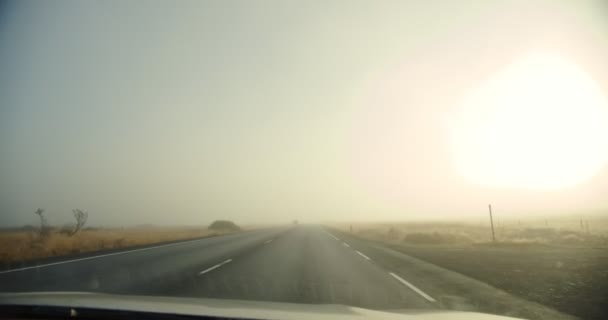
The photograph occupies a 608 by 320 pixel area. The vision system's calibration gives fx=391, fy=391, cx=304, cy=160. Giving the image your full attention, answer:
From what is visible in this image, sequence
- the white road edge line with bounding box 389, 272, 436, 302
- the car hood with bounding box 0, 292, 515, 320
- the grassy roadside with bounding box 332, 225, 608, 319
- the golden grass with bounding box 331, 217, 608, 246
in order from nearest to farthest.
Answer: the car hood with bounding box 0, 292, 515, 320, the grassy roadside with bounding box 332, 225, 608, 319, the white road edge line with bounding box 389, 272, 436, 302, the golden grass with bounding box 331, 217, 608, 246

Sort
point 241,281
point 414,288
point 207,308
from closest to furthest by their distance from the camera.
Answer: point 207,308 < point 414,288 < point 241,281

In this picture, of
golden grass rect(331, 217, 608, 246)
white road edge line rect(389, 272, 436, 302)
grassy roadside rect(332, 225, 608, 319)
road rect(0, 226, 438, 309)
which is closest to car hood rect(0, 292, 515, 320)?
road rect(0, 226, 438, 309)

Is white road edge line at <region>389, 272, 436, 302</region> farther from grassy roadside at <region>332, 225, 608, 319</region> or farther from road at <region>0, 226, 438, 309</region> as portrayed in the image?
grassy roadside at <region>332, 225, 608, 319</region>

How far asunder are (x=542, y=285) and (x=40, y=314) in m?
9.36

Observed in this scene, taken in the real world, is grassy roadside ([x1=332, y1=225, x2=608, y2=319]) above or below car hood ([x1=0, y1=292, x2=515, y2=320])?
below

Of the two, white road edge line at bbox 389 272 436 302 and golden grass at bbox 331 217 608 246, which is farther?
golden grass at bbox 331 217 608 246

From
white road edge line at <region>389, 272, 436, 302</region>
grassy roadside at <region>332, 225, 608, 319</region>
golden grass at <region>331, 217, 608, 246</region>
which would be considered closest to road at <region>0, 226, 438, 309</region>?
white road edge line at <region>389, 272, 436, 302</region>

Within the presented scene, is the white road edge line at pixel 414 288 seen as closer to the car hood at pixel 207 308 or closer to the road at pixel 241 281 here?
the road at pixel 241 281

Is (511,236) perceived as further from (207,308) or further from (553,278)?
(207,308)

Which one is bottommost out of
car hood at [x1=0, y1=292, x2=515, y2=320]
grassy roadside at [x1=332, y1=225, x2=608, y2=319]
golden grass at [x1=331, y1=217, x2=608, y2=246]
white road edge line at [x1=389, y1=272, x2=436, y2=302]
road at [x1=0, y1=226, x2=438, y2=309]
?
golden grass at [x1=331, y1=217, x2=608, y2=246]

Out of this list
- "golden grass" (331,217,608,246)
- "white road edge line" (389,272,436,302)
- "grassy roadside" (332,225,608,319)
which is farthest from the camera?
"golden grass" (331,217,608,246)

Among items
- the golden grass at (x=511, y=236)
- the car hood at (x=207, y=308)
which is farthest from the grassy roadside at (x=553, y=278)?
the golden grass at (x=511, y=236)

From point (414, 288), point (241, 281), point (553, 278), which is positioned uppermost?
point (241, 281)

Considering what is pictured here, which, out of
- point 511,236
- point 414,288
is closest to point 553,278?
point 414,288
